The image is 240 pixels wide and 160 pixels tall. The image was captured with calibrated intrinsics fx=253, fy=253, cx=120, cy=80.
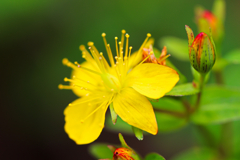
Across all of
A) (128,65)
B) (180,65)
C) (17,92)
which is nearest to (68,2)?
(17,92)

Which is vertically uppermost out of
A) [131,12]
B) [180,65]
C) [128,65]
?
[131,12]

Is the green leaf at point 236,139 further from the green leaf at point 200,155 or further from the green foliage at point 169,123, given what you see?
the green foliage at point 169,123

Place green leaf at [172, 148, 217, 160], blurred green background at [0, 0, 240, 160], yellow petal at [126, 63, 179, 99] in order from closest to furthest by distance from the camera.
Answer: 1. yellow petal at [126, 63, 179, 99]
2. green leaf at [172, 148, 217, 160]
3. blurred green background at [0, 0, 240, 160]

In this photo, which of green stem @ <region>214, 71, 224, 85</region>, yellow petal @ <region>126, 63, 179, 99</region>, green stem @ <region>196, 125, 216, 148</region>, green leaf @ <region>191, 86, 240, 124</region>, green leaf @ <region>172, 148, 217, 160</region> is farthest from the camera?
green leaf @ <region>172, 148, 217, 160</region>

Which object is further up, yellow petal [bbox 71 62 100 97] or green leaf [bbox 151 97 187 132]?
yellow petal [bbox 71 62 100 97]

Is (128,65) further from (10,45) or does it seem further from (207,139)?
(10,45)

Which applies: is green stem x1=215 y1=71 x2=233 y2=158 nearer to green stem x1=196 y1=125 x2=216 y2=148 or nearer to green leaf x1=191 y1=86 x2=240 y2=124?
green stem x1=196 y1=125 x2=216 y2=148

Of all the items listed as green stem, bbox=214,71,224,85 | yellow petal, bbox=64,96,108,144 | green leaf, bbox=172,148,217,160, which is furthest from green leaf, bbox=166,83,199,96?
green leaf, bbox=172,148,217,160
